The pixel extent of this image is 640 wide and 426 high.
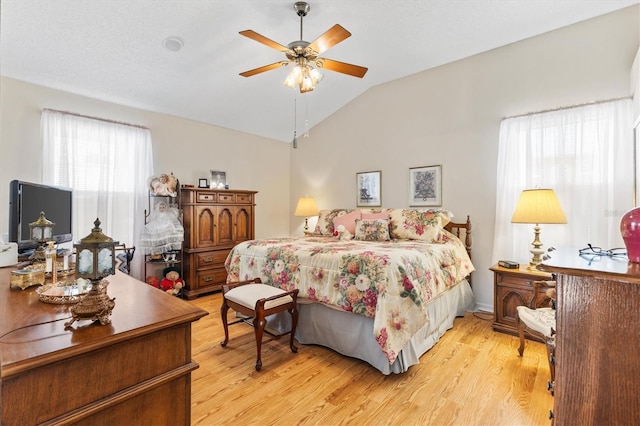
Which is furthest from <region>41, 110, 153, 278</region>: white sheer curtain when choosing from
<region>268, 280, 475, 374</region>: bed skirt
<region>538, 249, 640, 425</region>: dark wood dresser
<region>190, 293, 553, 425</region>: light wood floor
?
<region>538, 249, 640, 425</region>: dark wood dresser

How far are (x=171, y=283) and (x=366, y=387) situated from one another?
2725 mm

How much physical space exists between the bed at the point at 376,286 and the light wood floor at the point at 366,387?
145 mm

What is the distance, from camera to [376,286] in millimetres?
2064

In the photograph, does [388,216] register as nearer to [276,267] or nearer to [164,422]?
[276,267]

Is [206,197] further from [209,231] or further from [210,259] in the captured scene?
[210,259]

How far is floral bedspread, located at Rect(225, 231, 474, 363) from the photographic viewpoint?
2.02 metres

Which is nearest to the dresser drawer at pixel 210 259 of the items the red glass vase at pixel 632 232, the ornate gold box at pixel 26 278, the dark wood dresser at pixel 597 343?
the ornate gold box at pixel 26 278

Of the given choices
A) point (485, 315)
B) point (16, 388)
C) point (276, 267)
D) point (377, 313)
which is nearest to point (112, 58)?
point (276, 267)

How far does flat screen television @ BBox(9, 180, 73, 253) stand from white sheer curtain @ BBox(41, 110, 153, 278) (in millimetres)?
1215

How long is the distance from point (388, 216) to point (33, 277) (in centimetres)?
316

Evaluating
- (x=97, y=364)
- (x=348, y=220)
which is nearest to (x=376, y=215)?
(x=348, y=220)

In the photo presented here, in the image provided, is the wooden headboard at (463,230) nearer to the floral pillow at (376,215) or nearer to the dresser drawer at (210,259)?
the floral pillow at (376,215)

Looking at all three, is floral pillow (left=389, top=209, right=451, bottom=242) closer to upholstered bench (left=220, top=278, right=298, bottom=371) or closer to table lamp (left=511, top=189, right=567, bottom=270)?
table lamp (left=511, top=189, right=567, bottom=270)

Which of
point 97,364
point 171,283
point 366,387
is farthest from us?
point 171,283
